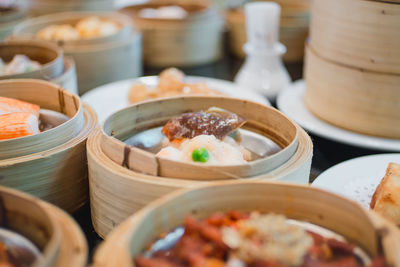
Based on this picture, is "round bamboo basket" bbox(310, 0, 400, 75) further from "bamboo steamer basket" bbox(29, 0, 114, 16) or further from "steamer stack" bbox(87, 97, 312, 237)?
"bamboo steamer basket" bbox(29, 0, 114, 16)

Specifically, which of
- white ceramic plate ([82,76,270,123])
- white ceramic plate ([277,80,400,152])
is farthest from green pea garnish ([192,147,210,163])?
white ceramic plate ([82,76,270,123])

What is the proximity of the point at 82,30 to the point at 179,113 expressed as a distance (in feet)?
4.92

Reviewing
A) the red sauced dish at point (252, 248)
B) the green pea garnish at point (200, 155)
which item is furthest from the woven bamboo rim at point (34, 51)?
the red sauced dish at point (252, 248)

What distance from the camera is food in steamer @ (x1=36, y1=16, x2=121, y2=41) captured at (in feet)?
9.32

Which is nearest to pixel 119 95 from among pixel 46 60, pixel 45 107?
pixel 46 60

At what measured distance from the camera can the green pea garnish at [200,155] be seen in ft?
4.62

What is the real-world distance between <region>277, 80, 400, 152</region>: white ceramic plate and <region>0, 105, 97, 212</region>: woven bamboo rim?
1.10 metres

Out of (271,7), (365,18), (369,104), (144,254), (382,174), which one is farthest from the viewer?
(271,7)

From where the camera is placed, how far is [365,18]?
6.42 feet

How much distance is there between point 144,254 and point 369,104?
1.43 meters

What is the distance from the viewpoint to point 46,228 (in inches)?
40.9

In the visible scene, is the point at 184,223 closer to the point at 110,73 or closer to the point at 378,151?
the point at 378,151

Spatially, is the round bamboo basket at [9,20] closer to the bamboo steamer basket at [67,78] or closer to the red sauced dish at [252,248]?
the bamboo steamer basket at [67,78]

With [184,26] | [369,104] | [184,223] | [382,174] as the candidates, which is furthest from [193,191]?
[184,26]
